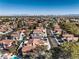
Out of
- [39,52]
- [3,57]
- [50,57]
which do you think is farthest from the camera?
[3,57]

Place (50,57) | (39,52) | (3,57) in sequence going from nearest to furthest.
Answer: (50,57) < (39,52) < (3,57)

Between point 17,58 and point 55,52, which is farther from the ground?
point 55,52

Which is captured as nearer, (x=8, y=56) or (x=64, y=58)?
(x=64, y=58)

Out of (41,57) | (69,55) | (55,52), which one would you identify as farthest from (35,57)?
(69,55)

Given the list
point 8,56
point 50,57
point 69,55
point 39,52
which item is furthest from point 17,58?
point 69,55

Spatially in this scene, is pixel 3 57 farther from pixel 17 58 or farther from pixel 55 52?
pixel 55 52

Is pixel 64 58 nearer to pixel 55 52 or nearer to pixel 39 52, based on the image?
pixel 55 52

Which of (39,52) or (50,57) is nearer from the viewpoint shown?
(50,57)

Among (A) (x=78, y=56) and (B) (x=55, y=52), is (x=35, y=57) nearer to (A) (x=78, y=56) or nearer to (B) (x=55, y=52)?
(B) (x=55, y=52)
